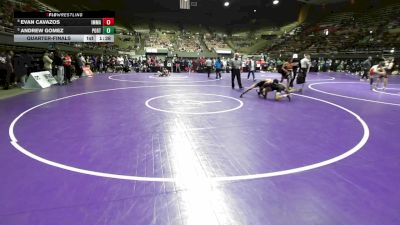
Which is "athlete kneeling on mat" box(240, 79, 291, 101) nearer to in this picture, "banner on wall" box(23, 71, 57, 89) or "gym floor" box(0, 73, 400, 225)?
"gym floor" box(0, 73, 400, 225)

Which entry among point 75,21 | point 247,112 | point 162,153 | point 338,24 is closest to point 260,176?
point 162,153

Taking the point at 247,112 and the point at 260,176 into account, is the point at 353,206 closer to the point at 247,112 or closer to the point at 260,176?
the point at 260,176

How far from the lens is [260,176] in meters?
4.43

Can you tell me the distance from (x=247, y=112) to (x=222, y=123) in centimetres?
168

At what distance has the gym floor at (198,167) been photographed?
3.45 metres
